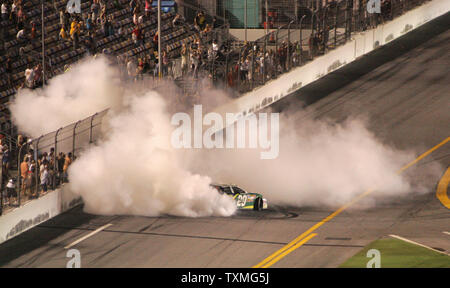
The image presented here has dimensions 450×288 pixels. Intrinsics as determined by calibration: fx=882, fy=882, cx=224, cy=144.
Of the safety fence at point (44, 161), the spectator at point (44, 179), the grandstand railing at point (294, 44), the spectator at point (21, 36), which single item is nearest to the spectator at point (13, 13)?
the spectator at point (21, 36)

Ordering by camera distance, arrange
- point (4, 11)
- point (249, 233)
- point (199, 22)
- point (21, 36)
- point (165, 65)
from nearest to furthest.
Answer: point (249, 233), point (165, 65), point (21, 36), point (4, 11), point (199, 22)

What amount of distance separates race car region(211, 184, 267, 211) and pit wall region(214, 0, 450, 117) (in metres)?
9.29

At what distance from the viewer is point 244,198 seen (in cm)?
2850

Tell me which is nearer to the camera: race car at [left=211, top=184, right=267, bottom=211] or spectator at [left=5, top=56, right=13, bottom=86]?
race car at [left=211, top=184, right=267, bottom=211]

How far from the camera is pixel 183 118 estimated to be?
3372cm

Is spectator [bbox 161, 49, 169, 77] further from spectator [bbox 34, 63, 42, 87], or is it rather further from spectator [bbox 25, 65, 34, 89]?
spectator [bbox 25, 65, 34, 89]

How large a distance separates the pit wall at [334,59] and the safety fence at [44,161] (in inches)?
330

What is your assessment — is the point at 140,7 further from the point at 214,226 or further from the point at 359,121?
the point at 214,226

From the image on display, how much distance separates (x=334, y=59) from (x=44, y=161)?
66.1 feet

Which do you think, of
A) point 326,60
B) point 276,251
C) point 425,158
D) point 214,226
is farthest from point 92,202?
point 326,60

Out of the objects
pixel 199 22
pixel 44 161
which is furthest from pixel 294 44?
pixel 44 161

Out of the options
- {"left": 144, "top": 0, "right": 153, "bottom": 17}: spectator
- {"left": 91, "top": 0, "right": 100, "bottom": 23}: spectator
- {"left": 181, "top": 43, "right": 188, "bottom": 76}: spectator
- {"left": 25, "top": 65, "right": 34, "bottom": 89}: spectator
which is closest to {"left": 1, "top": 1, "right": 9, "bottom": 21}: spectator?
{"left": 91, "top": 0, "right": 100, "bottom": 23}: spectator

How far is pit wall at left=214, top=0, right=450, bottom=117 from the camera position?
40.2 metres

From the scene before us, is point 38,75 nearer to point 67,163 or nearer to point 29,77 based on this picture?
point 29,77
